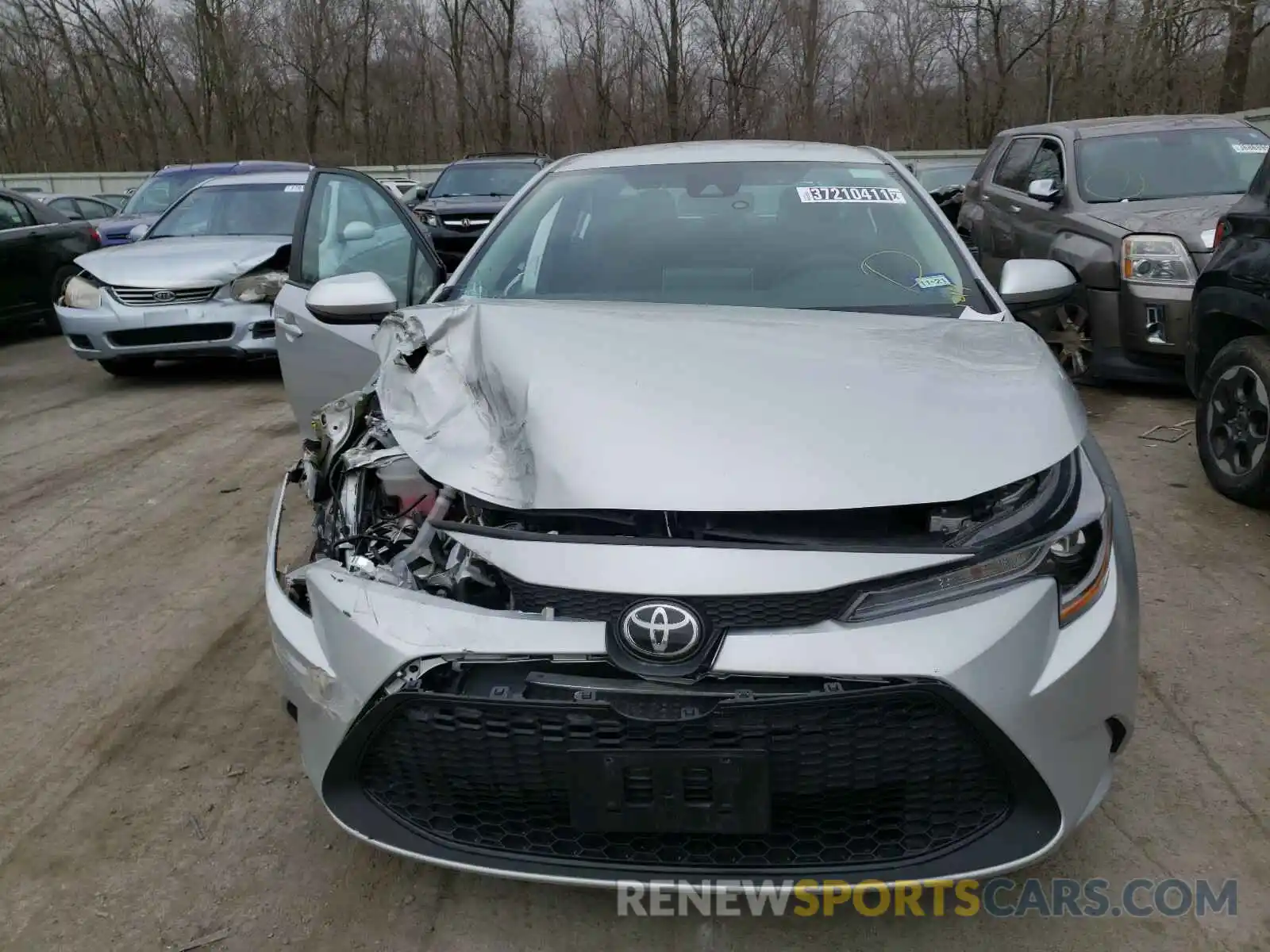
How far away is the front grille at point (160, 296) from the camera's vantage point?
7.29 metres

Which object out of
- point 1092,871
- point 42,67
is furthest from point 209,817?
point 42,67

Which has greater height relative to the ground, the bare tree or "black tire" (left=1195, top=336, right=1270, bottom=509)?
the bare tree

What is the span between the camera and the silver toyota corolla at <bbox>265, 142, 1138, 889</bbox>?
1753mm

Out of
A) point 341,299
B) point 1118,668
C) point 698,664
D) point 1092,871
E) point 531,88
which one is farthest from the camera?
point 531,88

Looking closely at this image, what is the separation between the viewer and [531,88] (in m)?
35.5

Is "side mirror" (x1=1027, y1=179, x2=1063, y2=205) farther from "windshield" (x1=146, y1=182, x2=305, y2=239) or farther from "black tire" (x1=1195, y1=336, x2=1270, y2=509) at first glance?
"windshield" (x1=146, y1=182, x2=305, y2=239)

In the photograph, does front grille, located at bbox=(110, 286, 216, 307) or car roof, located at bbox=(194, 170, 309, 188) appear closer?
front grille, located at bbox=(110, 286, 216, 307)

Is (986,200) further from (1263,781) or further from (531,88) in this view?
(531,88)

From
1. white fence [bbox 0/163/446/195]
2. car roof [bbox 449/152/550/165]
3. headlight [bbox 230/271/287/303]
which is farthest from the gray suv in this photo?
white fence [bbox 0/163/446/195]

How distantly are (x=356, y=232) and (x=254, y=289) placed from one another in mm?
3119

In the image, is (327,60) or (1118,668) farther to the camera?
(327,60)

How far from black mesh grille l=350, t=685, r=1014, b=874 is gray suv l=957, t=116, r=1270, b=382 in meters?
4.12

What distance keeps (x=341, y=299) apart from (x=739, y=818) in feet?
6.98

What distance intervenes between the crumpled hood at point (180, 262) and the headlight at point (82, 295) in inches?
3.9
